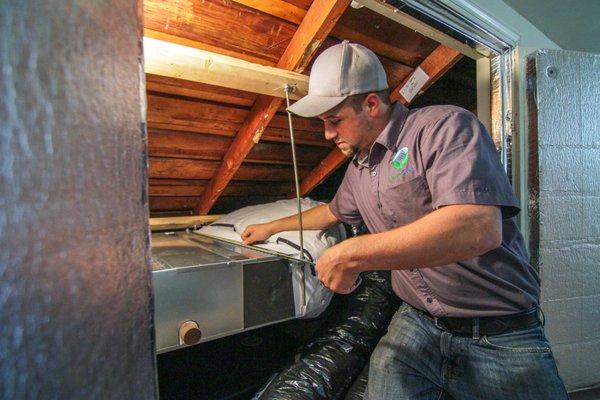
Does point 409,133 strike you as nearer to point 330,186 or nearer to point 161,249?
point 161,249

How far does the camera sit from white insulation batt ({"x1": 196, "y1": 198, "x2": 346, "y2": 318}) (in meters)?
1.30

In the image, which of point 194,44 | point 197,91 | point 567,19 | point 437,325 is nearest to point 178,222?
point 197,91

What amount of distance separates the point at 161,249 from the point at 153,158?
68cm

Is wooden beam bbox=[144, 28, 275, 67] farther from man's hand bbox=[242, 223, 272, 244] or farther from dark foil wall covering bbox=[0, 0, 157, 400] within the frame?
dark foil wall covering bbox=[0, 0, 157, 400]

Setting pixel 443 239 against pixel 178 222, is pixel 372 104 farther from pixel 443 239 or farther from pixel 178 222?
pixel 178 222

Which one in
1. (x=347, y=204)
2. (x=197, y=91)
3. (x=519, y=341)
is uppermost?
(x=197, y=91)

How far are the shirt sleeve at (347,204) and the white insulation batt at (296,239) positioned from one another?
142mm

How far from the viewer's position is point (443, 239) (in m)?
0.75

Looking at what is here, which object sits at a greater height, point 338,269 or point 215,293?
point 338,269

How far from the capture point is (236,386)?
Result: 154 centimetres

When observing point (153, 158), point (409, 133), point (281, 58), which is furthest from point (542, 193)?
point (153, 158)

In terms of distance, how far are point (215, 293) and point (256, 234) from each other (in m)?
0.47

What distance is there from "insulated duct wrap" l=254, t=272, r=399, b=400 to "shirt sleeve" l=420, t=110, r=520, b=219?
825mm

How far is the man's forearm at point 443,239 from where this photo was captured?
29.6 inches
